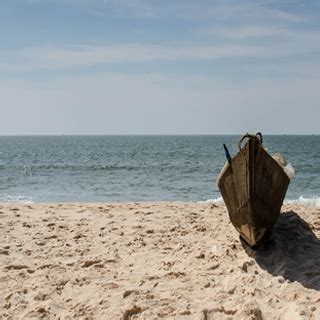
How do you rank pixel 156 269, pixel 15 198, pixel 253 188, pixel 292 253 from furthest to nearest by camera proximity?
pixel 15 198 → pixel 292 253 → pixel 253 188 → pixel 156 269

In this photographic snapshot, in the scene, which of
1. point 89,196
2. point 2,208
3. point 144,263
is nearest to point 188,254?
point 144,263

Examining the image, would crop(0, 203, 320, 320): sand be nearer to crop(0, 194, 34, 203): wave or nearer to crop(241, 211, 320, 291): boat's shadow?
crop(241, 211, 320, 291): boat's shadow

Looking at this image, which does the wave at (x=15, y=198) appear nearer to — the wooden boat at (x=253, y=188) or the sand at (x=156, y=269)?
the sand at (x=156, y=269)

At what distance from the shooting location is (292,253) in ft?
21.8

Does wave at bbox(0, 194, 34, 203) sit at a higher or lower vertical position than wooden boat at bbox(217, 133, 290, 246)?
lower

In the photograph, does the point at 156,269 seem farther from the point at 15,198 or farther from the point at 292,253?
the point at 15,198

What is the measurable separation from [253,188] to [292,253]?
3.42 feet

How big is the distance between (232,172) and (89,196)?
40.5 feet

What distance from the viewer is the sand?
5.12 meters

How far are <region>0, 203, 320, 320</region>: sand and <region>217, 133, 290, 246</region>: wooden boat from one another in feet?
1.07

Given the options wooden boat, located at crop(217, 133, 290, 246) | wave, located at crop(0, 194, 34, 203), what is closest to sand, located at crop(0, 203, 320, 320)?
wooden boat, located at crop(217, 133, 290, 246)

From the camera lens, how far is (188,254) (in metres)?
6.75

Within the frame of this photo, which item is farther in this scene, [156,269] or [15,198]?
[15,198]

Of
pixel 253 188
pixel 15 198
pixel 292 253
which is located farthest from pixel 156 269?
pixel 15 198
